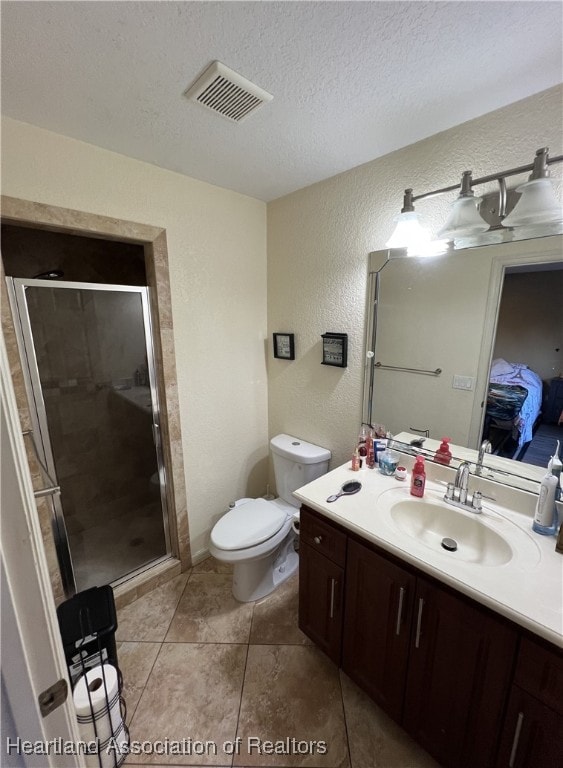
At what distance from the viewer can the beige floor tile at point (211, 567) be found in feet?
6.71

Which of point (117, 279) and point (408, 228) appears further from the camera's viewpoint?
point (117, 279)

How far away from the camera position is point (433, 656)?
1.01m

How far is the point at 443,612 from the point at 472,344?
997 millimetres

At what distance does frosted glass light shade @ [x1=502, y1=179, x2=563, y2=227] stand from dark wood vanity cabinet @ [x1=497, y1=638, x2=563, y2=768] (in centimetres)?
127

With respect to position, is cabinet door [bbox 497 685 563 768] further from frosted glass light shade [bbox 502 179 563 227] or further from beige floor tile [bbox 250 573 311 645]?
frosted glass light shade [bbox 502 179 563 227]

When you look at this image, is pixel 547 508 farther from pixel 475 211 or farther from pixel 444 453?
pixel 475 211

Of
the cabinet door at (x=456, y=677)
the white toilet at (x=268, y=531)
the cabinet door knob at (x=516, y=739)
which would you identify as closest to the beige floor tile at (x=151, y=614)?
the white toilet at (x=268, y=531)

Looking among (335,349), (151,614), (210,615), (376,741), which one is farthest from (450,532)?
(151,614)

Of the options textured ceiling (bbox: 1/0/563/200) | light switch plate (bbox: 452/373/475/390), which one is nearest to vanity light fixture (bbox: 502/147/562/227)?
textured ceiling (bbox: 1/0/563/200)

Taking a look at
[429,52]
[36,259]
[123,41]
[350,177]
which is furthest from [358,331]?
[36,259]

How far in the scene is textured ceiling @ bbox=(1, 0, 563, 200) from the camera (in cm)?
81

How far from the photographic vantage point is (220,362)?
79.9 inches

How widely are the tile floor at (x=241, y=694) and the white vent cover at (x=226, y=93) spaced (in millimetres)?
2342

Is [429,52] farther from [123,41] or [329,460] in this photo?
[329,460]
